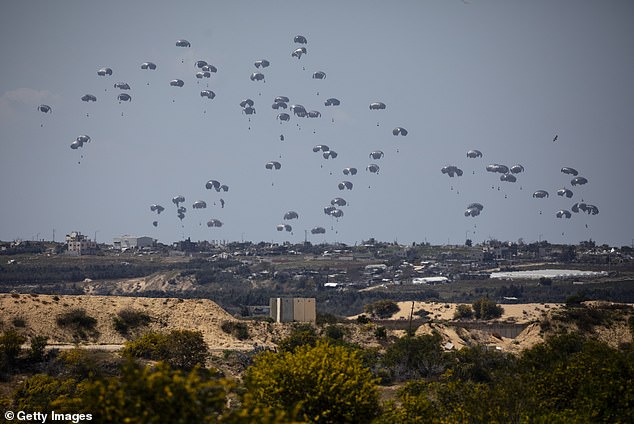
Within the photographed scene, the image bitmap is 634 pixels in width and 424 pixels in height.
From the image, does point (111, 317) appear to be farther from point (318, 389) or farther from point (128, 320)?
point (318, 389)

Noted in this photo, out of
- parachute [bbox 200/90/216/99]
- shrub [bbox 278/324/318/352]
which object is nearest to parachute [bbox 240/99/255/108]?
parachute [bbox 200/90/216/99]

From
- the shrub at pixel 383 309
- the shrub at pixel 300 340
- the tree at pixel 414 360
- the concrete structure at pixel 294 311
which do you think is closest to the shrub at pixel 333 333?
the shrub at pixel 300 340

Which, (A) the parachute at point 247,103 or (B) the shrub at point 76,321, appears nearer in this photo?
(B) the shrub at point 76,321

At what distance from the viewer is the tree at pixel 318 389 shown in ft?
123

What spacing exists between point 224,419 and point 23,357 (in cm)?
5037

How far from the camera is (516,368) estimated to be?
74500mm

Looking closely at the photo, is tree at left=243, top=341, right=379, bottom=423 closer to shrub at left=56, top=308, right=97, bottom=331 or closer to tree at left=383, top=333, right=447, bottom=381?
tree at left=383, top=333, right=447, bottom=381

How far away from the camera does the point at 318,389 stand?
3772cm

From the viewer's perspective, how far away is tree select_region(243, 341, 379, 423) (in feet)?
123

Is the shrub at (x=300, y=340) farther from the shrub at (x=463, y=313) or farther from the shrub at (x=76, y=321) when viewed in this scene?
the shrub at (x=463, y=313)

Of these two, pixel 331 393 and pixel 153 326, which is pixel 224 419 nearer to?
pixel 331 393

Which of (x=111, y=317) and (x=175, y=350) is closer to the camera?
(x=175, y=350)

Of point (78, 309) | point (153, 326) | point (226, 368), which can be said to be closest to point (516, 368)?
point (226, 368)

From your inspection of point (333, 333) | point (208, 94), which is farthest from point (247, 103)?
point (333, 333)
